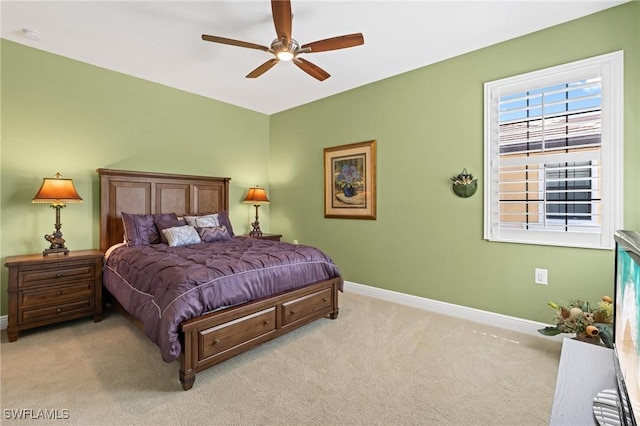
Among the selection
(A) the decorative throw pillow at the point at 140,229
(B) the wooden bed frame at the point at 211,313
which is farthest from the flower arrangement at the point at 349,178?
(A) the decorative throw pillow at the point at 140,229

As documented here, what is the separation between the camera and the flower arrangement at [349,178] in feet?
13.7

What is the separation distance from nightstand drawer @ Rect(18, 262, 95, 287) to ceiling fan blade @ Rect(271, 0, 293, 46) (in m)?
2.93

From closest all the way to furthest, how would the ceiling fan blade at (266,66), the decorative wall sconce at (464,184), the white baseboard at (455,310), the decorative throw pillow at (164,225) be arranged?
the ceiling fan blade at (266,66)
the white baseboard at (455,310)
the decorative wall sconce at (464,184)
the decorative throw pillow at (164,225)

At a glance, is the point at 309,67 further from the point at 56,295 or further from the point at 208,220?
the point at 56,295

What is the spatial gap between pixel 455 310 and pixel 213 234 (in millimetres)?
2961

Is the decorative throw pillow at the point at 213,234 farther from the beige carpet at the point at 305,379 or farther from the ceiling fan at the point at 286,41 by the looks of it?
the ceiling fan at the point at 286,41

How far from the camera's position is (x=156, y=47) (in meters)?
3.13

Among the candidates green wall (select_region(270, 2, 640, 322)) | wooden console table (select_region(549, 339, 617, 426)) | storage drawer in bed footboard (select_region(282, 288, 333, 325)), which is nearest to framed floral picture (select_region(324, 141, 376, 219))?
green wall (select_region(270, 2, 640, 322))

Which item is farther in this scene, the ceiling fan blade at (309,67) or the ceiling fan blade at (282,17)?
the ceiling fan blade at (309,67)

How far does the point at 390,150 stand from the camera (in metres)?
3.83

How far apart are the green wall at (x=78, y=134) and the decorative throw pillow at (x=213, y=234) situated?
119 centimetres

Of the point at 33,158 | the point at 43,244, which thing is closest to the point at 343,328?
the point at 43,244

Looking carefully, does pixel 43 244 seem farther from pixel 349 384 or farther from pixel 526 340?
pixel 526 340

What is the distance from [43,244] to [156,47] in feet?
7.99
